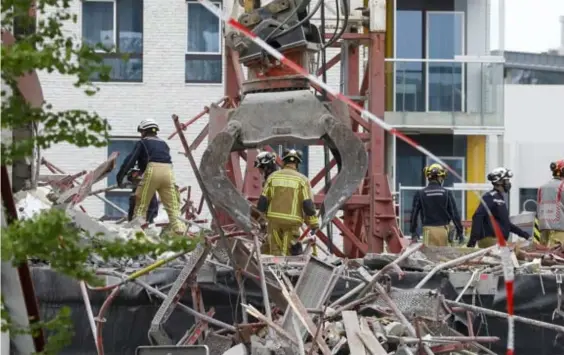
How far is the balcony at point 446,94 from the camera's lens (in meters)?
34.6

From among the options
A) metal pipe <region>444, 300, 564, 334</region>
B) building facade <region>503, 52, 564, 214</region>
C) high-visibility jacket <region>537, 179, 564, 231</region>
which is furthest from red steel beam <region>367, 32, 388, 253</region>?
building facade <region>503, 52, 564, 214</region>

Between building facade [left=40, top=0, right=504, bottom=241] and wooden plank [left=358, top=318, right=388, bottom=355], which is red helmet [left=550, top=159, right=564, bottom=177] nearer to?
wooden plank [left=358, top=318, right=388, bottom=355]

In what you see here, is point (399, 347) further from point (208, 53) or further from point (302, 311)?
point (208, 53)

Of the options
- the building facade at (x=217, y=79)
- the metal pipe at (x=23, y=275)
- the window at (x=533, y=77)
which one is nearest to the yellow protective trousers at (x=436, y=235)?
the building facade at (x=217, y=79)

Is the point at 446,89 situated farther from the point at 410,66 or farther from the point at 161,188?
the point at 161,188

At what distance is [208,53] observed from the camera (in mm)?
34125

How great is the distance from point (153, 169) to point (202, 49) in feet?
45.3

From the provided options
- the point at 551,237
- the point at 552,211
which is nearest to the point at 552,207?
the point at 552,211

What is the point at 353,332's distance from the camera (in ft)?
47.1

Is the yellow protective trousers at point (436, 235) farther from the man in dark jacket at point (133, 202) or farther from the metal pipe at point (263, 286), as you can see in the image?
the metal pipe at point (263, 286)

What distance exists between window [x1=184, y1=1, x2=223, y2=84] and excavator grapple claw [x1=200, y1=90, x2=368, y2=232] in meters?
18.3

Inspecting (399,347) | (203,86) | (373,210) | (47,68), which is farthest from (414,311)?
(203,86)

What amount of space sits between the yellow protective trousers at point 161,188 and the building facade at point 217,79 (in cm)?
1206

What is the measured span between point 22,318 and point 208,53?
82.9 feet
